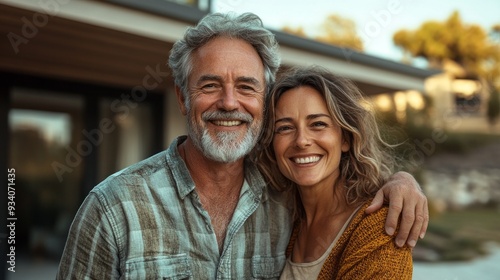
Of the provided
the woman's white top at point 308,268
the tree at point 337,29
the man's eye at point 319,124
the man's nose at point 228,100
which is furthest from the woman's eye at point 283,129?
the tree at point 337,29

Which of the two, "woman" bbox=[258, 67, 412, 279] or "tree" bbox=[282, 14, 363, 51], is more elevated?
"tree" bbox=[282, 14, 363, 51]

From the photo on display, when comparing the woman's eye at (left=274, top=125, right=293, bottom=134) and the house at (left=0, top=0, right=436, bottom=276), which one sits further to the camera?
the house at (left=0, top=0, right=436, bottom=276)

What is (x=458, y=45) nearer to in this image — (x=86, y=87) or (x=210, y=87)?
(x=86, y=87)

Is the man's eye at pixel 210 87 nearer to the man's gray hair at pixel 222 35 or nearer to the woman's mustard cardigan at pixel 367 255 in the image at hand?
the man's gray hair at pixel 222 35

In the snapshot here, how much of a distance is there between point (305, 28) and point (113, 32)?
378 inches

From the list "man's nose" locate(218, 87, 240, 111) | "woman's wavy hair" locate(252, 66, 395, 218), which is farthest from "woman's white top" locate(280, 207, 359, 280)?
"man's nose" locate(218, 87, 240, 111)

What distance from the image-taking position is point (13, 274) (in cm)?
577

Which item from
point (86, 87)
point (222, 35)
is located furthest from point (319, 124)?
point (86, 87)

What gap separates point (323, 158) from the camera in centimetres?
217

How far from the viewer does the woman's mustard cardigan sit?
5.82 ft

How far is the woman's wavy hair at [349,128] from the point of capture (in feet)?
7.06

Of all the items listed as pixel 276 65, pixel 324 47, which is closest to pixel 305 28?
pixel 324 47

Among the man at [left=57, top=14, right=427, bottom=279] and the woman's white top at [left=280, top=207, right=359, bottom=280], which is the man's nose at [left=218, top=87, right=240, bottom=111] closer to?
the man at [left=57, top=14, right=427, bottom=279]

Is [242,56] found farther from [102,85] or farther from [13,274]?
[13,274]
